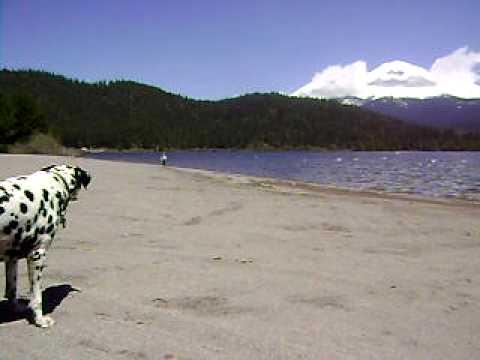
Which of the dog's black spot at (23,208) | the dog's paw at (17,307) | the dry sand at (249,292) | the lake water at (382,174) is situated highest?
the dog's black spot at (23,208)

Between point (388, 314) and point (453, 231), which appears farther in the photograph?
point (453, 231)

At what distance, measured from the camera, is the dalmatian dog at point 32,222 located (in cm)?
544

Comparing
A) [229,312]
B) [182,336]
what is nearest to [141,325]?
[182,336]

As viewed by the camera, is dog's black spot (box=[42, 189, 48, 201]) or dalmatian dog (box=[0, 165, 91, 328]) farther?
dog's black spot (box=[42, 189, 48, 201])

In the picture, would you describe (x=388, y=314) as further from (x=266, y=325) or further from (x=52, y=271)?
(x=52, y=271)

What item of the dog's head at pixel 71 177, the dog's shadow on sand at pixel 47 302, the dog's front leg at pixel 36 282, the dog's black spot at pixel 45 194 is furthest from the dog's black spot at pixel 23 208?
the dog's shadow on sand at pixel 47 302

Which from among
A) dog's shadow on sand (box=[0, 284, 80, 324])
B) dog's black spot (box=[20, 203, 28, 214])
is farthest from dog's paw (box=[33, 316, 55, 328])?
dog's black spot (box=[20, 203, 28, 214])

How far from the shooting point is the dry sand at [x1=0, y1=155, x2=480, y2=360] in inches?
211

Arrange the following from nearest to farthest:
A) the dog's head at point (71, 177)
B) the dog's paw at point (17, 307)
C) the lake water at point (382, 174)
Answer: the dog's paw at point (17, 307) → the dog's head at point (71, 177) → the lake water at point (382, 174)

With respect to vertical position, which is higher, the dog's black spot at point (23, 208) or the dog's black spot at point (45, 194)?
the dog's black spot at point (45, 194)

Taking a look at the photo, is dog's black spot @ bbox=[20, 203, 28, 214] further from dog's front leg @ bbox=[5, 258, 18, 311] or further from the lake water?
the lake water

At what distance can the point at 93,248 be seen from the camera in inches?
388

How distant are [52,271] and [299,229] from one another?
6.94 metres

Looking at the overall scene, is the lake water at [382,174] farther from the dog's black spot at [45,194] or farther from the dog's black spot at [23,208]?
the dog's black spot at [23,208]
